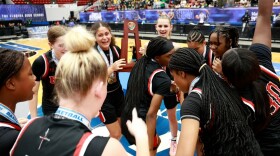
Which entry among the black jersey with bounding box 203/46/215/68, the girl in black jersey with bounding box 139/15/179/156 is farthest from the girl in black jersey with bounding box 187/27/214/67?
the girl in black jersey with bounding box 139/15/179/156

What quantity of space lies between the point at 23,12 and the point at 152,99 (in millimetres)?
27146

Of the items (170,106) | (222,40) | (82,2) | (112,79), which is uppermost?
(82,2)

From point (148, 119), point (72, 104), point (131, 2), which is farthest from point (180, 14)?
point (72, 104)

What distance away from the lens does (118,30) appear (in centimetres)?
2094

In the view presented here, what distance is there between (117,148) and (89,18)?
25061mm

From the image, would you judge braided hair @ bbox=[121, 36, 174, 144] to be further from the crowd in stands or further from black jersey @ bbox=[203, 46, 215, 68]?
the crowd in stands

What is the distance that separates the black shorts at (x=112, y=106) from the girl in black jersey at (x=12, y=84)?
169 cm

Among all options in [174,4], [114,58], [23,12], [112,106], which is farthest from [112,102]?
[23,12]

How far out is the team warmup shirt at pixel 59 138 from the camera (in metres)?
1.13

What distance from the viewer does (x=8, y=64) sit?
5.24 ft

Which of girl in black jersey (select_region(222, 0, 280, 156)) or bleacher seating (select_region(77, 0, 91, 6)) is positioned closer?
girl in black jersey (select_region(222, 0, 280, 156))

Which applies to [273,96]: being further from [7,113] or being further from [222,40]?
[7,113]

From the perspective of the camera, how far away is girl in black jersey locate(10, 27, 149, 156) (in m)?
1.14

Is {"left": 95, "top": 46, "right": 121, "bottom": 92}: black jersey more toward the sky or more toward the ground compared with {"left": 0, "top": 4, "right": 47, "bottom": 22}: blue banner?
more toward the ground
